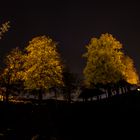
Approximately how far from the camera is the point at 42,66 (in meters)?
54.2

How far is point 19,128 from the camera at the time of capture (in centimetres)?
3603

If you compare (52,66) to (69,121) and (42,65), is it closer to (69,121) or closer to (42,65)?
(42,65)

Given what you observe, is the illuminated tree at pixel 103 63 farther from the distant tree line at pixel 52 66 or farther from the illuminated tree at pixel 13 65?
the illuminated tree at pixel 13 65

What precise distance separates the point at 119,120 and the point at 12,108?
50.2ft

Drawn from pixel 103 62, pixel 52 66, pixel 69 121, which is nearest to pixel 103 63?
pixel 103 62

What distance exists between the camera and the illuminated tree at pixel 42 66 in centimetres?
5397

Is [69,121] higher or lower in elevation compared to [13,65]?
lower

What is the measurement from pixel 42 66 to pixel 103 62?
42.2ft

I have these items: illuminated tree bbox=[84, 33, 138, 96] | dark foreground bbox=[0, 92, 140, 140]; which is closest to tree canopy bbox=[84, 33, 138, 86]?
illuminated tree bbox=[84, 33, 138, 96]

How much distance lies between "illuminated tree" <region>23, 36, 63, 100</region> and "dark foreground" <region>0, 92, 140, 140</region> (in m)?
9.50

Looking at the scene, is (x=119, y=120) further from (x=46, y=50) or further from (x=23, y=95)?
(x=23, y=95)

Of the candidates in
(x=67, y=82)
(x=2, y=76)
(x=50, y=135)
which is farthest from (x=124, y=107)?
(x=67, y=82)

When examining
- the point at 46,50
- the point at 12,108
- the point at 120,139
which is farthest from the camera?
the point at 46,50

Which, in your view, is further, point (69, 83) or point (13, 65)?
point (69, 83)
